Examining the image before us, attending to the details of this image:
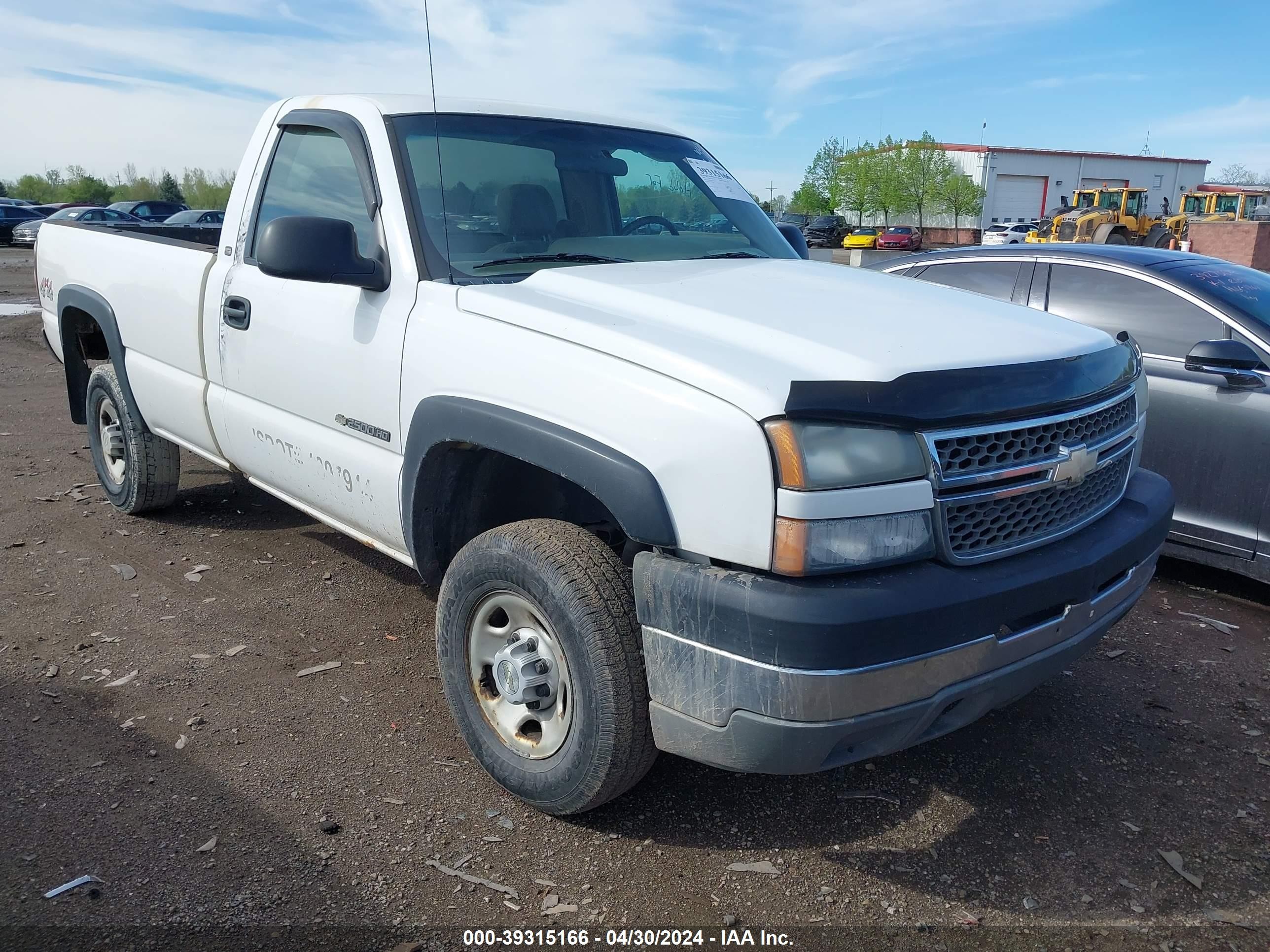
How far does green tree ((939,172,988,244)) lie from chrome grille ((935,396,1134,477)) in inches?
3108

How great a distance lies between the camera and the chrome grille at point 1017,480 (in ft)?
7.61

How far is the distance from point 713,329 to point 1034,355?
830 millimetres

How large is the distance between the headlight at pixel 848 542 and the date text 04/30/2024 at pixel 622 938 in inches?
37.7

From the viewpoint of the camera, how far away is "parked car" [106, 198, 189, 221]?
3298 centimetres

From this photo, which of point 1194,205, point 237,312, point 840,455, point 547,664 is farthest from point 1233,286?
point 1194,205

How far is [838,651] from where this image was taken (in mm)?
2137

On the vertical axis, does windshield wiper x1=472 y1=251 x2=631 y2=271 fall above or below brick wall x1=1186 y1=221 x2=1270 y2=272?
above

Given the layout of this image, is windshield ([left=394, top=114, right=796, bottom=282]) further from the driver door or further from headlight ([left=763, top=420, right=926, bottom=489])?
headlight ([left=763, top=420, right=926, bottom=489])

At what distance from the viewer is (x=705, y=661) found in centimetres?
228

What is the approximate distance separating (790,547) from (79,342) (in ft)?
16.1

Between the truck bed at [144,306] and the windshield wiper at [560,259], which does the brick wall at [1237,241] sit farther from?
the truck bed at [144,306]

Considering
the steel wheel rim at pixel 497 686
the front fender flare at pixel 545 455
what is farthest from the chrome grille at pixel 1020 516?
the steel wheel rim at pixel 497 686

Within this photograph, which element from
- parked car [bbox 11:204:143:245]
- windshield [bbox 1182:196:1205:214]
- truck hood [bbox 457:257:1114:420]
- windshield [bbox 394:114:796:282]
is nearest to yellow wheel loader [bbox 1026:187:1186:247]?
windshield [bbox 1182:196:1205:214]

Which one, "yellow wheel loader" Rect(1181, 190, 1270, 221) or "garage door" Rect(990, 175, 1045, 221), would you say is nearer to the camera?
"yellow wheel loader" Rect(1181, 190, 1270, 221)
